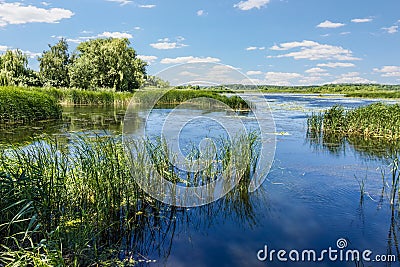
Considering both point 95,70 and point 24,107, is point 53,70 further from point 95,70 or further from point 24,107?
point 24,107

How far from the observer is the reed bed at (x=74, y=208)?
299 centimetres

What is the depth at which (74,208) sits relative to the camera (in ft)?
13.1

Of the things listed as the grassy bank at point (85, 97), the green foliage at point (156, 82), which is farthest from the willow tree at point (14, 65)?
the green foliage at point (156, 82)

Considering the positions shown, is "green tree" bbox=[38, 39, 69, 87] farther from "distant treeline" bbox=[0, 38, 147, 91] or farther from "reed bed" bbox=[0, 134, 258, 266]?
"reed bed" bbox=[0, 134, 258, 266]

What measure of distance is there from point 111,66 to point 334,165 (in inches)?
1389

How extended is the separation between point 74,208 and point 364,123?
11473 mm

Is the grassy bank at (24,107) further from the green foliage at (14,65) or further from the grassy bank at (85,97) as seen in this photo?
the green foliage at (14,65)

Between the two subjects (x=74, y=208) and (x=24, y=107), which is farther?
(x=24, y=107)

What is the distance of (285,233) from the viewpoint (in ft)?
14.3

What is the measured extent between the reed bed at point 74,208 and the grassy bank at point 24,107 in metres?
10.2

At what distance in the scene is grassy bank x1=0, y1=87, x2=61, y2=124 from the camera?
1317 cm

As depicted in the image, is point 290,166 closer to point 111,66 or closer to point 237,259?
point 237,259

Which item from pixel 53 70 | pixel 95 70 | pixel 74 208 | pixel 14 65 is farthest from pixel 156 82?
pixel 53 70

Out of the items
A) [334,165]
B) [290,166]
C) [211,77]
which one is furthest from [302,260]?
[334,165]
